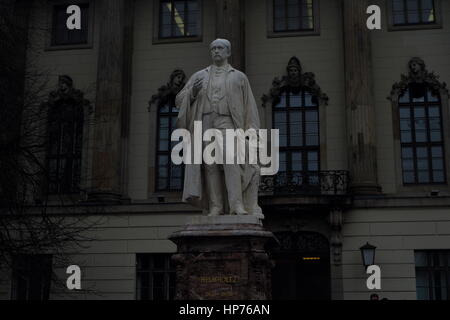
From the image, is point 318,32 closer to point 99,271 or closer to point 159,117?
point 159,117

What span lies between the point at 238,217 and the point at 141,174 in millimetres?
20027

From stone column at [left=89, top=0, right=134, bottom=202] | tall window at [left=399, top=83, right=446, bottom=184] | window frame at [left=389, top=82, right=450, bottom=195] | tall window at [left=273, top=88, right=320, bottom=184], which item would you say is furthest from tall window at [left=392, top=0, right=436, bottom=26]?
stone column at [left=89, top=0, right=134, bottom=202]

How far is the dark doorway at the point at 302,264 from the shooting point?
26562 millimetres

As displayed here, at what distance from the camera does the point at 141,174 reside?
94.8 feet

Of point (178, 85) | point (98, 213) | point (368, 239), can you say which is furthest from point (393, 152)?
point (98, 213)

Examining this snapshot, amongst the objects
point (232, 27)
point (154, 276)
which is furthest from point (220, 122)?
point (232, 27)

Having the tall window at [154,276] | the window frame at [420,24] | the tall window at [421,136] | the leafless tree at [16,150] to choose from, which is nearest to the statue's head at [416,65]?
the tall window at [421,136]

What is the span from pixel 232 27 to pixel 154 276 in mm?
10246

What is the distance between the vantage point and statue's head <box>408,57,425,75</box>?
1101 inches

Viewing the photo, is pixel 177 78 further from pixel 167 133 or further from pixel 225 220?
pixel 225 220

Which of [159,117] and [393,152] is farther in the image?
[159,117]

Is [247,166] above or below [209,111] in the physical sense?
below

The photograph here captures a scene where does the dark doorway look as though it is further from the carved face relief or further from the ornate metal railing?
the carved face relief

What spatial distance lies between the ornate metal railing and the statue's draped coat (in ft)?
54.2
